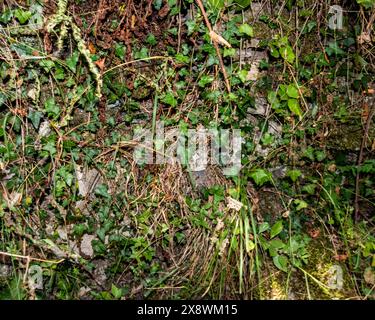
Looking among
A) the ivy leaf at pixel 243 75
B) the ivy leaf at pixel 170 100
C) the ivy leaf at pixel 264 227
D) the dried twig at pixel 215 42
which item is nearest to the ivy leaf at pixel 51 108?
the ivy leaf at pixel 170 100

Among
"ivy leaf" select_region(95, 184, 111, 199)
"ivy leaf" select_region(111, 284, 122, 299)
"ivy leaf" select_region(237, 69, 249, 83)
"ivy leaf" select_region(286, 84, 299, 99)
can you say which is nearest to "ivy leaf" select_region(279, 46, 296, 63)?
"ivy leaf" select_region(286, 84, 299, 99)

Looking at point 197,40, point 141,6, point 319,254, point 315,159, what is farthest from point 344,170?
point 141,6

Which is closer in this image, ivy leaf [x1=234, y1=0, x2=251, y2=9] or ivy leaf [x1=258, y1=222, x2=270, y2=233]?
ivy leaf [x1=258, y1=222, x2=270, y2=233]

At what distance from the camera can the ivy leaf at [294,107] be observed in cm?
273

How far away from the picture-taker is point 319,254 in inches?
103

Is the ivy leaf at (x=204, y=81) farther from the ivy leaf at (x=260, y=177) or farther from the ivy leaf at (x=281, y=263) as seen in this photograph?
the ivy leaf at (x=281, y=263)

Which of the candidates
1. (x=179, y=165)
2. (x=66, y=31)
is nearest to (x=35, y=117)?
(x=66, y=31)

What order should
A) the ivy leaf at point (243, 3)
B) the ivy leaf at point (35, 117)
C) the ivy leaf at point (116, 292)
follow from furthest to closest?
the ivy leaf at point (243, 3)
the ivy leaf at point (35, 117)
the ivy leaf at point (116, 292)

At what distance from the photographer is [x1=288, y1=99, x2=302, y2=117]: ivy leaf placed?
2729 millimetres

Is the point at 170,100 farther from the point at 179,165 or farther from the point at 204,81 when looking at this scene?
Answer: the point at 179,165

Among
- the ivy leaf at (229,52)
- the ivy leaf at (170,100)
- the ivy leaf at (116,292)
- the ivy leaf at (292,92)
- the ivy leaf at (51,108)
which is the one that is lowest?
the ivy leaf at (116,292)

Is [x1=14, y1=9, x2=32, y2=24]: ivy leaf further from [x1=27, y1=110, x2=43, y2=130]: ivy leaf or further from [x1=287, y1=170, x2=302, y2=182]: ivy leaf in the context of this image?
[x1=287, y1=170, x2=302, y2=182]: ivy leaf

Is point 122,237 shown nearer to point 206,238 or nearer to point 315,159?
point 206,238

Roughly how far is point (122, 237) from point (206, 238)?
21.4 inches
